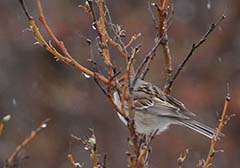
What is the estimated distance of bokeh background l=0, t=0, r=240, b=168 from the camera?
1048 centimetres

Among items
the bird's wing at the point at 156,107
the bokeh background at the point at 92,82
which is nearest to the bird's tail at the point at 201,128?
the bird's wing at the point at 156,107

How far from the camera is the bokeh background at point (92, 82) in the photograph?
10.5 metres

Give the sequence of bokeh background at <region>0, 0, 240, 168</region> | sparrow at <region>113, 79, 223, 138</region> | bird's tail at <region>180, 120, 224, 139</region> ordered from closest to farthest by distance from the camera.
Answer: bird's tail at <region>180, 120, 224, 139</region> → sparrow at <region>113, 79, 223, 138</region> → bokeh background at <region>0, 0, 240, 168</region>

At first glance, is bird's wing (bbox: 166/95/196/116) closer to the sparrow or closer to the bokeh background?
the sparrow

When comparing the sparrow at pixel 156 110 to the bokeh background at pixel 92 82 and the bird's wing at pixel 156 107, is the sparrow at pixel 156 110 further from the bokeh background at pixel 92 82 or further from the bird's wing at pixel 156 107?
the bokeh background at pixel 92 82

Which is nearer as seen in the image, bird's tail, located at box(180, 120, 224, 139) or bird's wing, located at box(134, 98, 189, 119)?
bird's tail, located at box(180, 120, 224, 139)

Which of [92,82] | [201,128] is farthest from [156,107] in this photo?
[92,82]

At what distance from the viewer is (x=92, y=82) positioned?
1076 centimetres

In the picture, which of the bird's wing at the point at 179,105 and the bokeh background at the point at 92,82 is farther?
the bokeh background at the point at 92,82

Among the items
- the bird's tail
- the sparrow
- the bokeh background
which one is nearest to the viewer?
the bird's tail

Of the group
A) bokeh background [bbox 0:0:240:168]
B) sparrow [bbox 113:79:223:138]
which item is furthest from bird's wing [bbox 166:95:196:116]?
bokeh background [bbox 0:0:240:168]

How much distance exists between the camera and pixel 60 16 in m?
10.7

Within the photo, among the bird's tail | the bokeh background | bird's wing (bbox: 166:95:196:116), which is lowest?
the bokeh background

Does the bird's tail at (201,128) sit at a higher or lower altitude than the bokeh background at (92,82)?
higher
